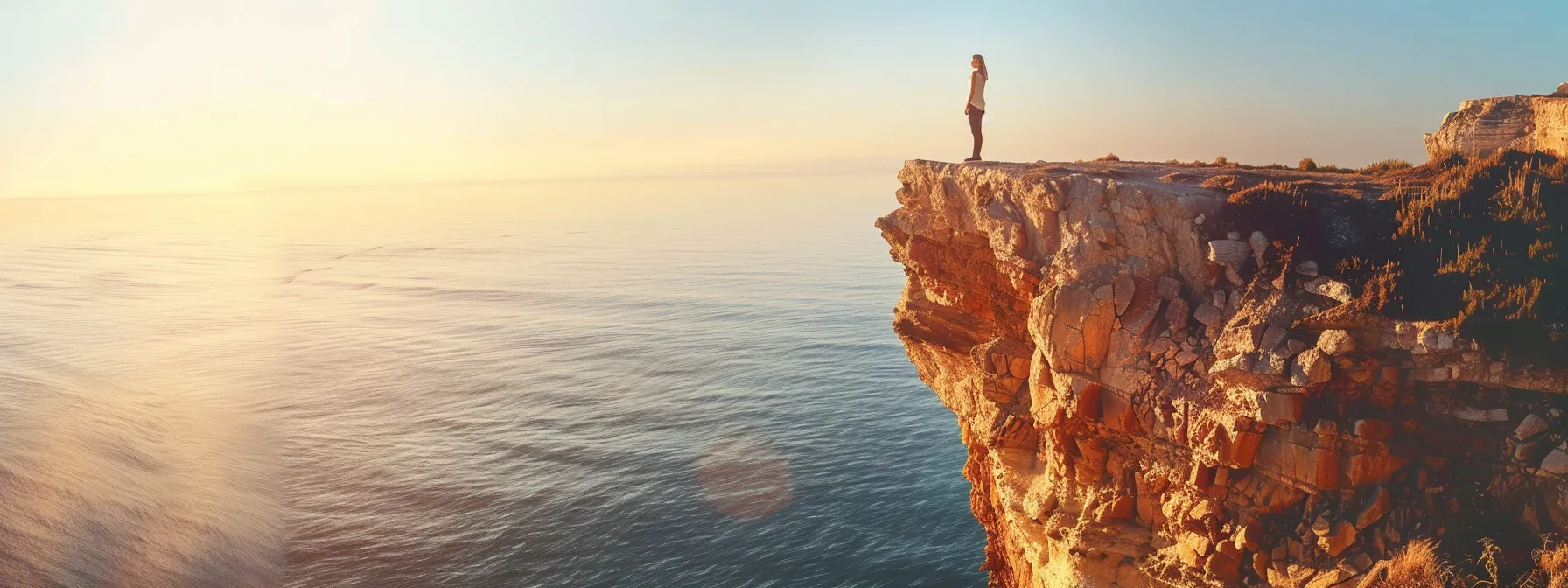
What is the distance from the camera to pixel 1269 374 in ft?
45.0

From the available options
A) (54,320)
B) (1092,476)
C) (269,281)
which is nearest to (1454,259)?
(1092,476)

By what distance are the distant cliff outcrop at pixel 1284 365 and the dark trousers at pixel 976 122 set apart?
4566mm

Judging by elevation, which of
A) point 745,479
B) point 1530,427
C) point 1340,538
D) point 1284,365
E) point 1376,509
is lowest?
point 745,479

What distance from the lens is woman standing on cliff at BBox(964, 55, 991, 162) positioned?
24281 mm

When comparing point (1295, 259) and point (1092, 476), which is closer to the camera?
point (1295, 259)

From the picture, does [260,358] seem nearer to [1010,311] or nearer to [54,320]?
[54,320]

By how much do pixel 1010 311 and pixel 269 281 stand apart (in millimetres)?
137253

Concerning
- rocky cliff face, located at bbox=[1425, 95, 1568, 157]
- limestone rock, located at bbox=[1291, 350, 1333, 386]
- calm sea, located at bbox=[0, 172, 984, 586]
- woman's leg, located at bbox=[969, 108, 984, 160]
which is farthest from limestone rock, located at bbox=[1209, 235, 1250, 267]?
calm sea, located at bbox=[0, 172, 984, 586]

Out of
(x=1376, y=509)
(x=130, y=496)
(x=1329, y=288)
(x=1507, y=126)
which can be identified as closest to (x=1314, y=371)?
(x=1329, y=288)

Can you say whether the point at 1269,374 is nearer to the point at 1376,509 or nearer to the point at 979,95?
the point at 1376,509

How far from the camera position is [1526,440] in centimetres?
1251

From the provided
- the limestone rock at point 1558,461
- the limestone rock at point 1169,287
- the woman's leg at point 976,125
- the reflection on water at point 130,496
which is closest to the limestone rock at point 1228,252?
the limestone rock at point 1169,287

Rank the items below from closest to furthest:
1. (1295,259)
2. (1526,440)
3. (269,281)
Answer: (1526,440) → (1295,259) → (269,281)

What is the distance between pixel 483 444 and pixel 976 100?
38612 mm
